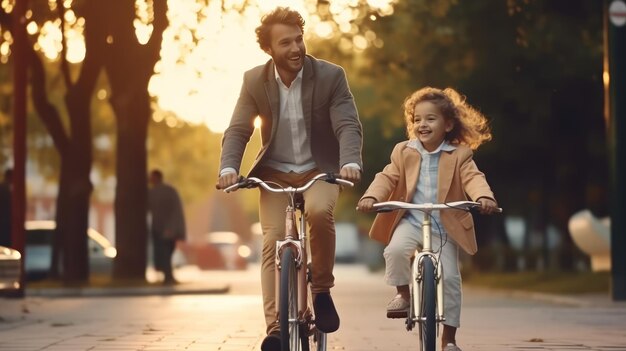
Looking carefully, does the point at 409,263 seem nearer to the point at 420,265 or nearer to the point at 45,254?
the point at 420,265

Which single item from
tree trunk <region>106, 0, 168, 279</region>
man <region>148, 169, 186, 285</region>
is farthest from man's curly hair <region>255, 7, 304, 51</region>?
man <region>148, 169, 186, 285</region>

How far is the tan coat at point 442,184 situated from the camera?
8.84 metres

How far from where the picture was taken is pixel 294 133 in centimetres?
893

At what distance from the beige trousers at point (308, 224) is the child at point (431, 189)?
0.85ft

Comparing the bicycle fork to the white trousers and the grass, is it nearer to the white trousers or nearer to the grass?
the white trousers

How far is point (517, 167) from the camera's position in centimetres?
3628

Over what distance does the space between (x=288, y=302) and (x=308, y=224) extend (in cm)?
81

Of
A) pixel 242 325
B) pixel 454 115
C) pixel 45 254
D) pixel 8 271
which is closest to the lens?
pixel 454 115

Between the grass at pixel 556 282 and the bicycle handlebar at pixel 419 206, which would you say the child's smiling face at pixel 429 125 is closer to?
the bicycle handlebar at pixel 419 206

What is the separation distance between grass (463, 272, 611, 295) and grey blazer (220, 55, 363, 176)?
1342 cm

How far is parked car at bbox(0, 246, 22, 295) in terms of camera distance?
13.7 m

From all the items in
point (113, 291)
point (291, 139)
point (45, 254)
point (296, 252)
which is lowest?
point (113, 291)

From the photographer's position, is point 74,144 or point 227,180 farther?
point 74,144

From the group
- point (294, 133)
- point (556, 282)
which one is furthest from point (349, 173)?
point (556, 282)
